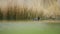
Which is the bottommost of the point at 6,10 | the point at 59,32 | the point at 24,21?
the point at 59,32

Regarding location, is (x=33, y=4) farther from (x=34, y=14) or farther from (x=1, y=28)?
(x=1, y=28)

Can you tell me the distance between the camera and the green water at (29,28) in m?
0.99

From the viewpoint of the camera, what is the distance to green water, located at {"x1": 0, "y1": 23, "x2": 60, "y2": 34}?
986 mm

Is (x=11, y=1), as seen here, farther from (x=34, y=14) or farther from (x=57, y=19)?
(x=57, y=19)

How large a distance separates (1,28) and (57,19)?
0.58 meters

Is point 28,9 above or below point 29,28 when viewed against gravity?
above

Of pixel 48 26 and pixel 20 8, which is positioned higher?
pixel 20 8

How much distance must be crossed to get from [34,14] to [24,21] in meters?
0.12

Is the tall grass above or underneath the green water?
above

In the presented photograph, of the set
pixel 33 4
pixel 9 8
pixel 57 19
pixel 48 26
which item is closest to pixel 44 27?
pixel 48 26

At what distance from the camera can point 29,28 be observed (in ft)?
3.32

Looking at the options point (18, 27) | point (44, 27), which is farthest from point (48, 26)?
point (18, 27)

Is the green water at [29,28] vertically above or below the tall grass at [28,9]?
below

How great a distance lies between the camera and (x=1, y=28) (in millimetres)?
980
